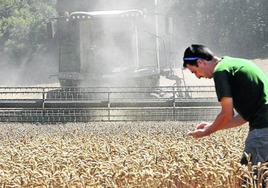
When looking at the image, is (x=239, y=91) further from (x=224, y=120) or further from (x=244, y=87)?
(x=224, y=120)

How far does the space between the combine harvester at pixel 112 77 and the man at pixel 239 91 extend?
1009cm

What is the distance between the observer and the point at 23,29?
157 feet

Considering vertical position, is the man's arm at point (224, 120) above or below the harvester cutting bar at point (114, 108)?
above

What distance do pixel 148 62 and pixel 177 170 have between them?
11.5 meters

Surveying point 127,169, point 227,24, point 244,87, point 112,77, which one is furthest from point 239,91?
point 227,24

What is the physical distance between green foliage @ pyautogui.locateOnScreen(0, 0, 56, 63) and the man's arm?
38.7 metres

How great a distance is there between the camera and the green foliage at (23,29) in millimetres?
44606

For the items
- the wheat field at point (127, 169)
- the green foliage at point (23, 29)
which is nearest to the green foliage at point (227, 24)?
the green foliage at point (23, 29)

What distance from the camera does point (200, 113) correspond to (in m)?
15.2

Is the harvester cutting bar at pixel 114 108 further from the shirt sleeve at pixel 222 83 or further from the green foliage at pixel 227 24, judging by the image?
the green foliage at pixel 227 24

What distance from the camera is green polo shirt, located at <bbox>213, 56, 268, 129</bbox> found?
472cm

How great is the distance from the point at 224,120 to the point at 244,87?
28 cm

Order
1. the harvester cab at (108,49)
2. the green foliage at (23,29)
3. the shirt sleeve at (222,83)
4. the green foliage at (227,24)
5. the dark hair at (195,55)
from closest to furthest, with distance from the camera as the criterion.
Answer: the shirt sleeve at (222,83), the dark hair at (195,55), the harvester cab at (108,49), the green foliage at (23,29), the green foliage at (227,24)

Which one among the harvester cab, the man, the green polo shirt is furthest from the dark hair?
the harvester cab
